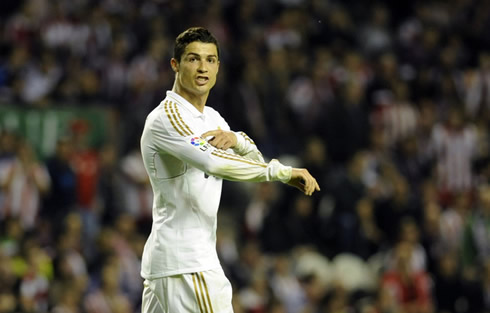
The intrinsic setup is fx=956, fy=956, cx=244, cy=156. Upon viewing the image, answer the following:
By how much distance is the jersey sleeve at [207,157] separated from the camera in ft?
15.3

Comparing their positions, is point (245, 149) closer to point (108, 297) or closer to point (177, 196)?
point (177, 196)

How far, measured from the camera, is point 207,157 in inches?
185

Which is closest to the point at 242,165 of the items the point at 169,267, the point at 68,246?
the point at 169,267

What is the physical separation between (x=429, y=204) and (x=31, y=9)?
20.1 ft

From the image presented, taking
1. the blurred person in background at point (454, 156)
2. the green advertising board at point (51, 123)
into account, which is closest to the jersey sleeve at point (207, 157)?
the green advertising board at point (51, 123)

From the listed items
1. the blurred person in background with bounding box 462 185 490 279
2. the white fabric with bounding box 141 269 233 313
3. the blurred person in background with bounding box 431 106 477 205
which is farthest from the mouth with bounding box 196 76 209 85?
the blurred person in background with bounding box 431 106 477 205

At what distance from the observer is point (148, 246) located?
505 centimetres

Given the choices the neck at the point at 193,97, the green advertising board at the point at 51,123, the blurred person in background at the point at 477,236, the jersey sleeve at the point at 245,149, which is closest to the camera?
the neck at the point at 193,97

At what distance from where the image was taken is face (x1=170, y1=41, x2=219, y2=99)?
495 centimetres

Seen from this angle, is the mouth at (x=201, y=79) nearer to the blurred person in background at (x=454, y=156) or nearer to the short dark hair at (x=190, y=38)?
the short dark hair at (x=190, y=38)

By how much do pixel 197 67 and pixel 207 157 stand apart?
1.76 feet

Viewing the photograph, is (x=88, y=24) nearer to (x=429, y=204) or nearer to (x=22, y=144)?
(x=22, y=144)

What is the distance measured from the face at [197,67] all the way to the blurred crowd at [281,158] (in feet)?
17.3

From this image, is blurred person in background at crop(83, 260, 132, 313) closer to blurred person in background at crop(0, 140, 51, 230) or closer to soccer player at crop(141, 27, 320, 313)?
blurred person in background at crop(0, 140, 51, 230)
